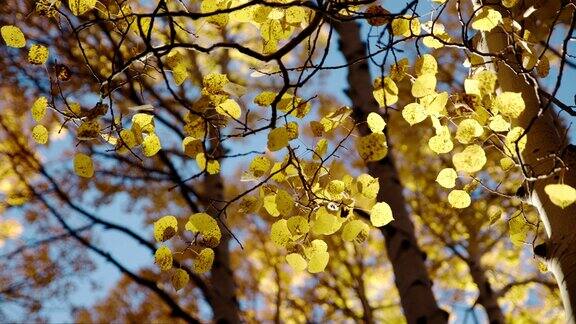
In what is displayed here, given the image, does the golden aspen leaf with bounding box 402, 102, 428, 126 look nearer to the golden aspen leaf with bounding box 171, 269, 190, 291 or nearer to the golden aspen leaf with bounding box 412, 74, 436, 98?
the golden aspen leaf with bounding box 412, 74, 436, 98

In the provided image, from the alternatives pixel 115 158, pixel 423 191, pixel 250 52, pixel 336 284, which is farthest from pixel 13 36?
pixel 423 191

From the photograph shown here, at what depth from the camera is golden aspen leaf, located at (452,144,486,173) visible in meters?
1.21

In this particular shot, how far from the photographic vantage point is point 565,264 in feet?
3.86

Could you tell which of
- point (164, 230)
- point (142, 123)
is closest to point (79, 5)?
point (142, 123)

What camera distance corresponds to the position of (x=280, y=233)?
53.6 inches

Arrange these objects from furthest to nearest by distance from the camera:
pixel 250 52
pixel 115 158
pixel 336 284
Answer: pixel 336 284 → pixel 115 158 → pixel 250 52

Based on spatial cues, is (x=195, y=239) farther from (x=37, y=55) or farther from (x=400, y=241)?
(x=400, y=241)

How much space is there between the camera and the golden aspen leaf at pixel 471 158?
121 cm

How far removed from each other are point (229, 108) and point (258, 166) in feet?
0.58

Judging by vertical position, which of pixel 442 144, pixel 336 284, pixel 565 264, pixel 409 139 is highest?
pixel 409 139

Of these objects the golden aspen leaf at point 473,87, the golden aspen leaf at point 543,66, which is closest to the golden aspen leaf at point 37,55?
the golden aspen leaf at point 473,87

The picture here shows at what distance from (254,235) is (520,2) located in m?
5.46

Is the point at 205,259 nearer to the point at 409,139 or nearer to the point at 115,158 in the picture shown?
the point at 115,158

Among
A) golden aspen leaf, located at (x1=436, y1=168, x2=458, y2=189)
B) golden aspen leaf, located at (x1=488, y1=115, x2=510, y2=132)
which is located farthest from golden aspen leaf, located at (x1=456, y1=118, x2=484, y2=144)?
golden aspen leaf, located at (x1=436, y1=168, x2=458, y2=189)
